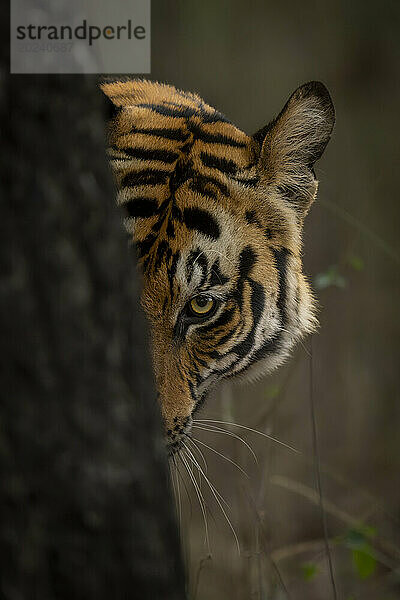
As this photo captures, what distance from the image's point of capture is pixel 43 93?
147cm

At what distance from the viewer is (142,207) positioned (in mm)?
2879

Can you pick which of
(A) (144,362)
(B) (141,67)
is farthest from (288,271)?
(B) (141,67)

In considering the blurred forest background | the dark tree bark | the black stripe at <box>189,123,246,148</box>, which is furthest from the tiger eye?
the blurred forest background

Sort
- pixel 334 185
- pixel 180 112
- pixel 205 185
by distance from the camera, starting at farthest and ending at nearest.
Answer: pixel 334 185 < pixel 180 112 < pixel 205 185

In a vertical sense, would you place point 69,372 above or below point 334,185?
below

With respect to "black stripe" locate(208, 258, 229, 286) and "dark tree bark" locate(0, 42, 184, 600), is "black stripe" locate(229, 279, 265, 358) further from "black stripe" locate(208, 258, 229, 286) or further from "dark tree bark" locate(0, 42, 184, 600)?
"dark tree bark" locate(0, 42, 184, 600)

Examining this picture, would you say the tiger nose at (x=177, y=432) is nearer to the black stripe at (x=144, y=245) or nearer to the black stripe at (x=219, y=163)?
the black stripe at (x=144, y=245)

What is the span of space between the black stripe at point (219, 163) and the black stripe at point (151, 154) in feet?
0.36

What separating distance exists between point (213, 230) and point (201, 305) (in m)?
0.28

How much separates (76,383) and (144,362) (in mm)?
182

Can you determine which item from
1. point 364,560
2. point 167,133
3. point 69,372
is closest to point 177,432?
point 364,560

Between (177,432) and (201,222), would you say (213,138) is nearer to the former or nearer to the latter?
(201,222)

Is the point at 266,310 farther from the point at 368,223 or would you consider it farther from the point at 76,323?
the point at 368,223

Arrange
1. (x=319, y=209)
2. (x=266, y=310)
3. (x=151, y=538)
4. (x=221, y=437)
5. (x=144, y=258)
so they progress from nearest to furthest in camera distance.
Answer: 1. (x=151, y=538)
2. (x=144, y=258)
3. (x=266, y=310)
4. (x=221, y=437)
5. (x=319, y=209)
